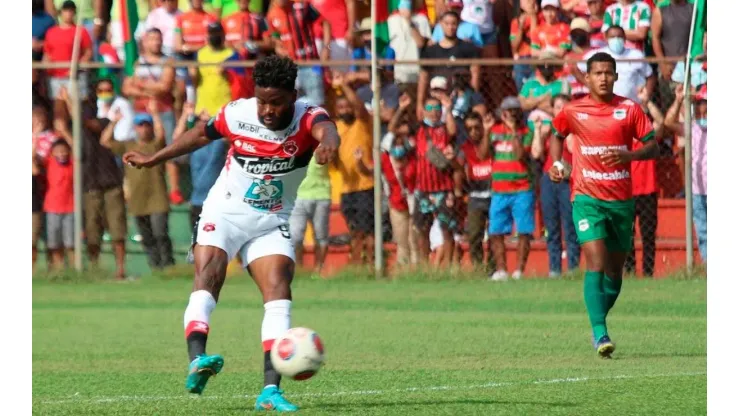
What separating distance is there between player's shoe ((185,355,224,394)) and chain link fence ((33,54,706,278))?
1040cm

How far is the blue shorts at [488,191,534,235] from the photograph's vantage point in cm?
1872

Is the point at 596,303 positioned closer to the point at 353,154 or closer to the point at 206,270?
the point at 206,270

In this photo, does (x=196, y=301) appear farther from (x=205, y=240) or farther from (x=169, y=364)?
(x=169, y=364)

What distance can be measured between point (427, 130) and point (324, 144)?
10.7 metres

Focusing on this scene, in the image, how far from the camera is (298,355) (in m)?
8.76

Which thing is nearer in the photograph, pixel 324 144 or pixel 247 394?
pixel 324 144

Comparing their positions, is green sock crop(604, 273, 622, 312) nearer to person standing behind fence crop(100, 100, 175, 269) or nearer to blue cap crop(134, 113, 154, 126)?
person standing behind fence crop(100, 100, 175, 269)

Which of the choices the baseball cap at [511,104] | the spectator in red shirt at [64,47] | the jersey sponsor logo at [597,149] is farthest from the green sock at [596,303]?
the spectator in red shirt at [64,47]

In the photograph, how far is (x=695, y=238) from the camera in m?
19.0

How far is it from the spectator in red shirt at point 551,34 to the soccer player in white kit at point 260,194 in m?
10.6

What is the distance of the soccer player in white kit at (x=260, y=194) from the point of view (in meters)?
9.23

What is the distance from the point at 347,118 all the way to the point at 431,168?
4.34 feet

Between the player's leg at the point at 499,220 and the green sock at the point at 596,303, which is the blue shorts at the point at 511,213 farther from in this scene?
the green sock at the point at 596,303
